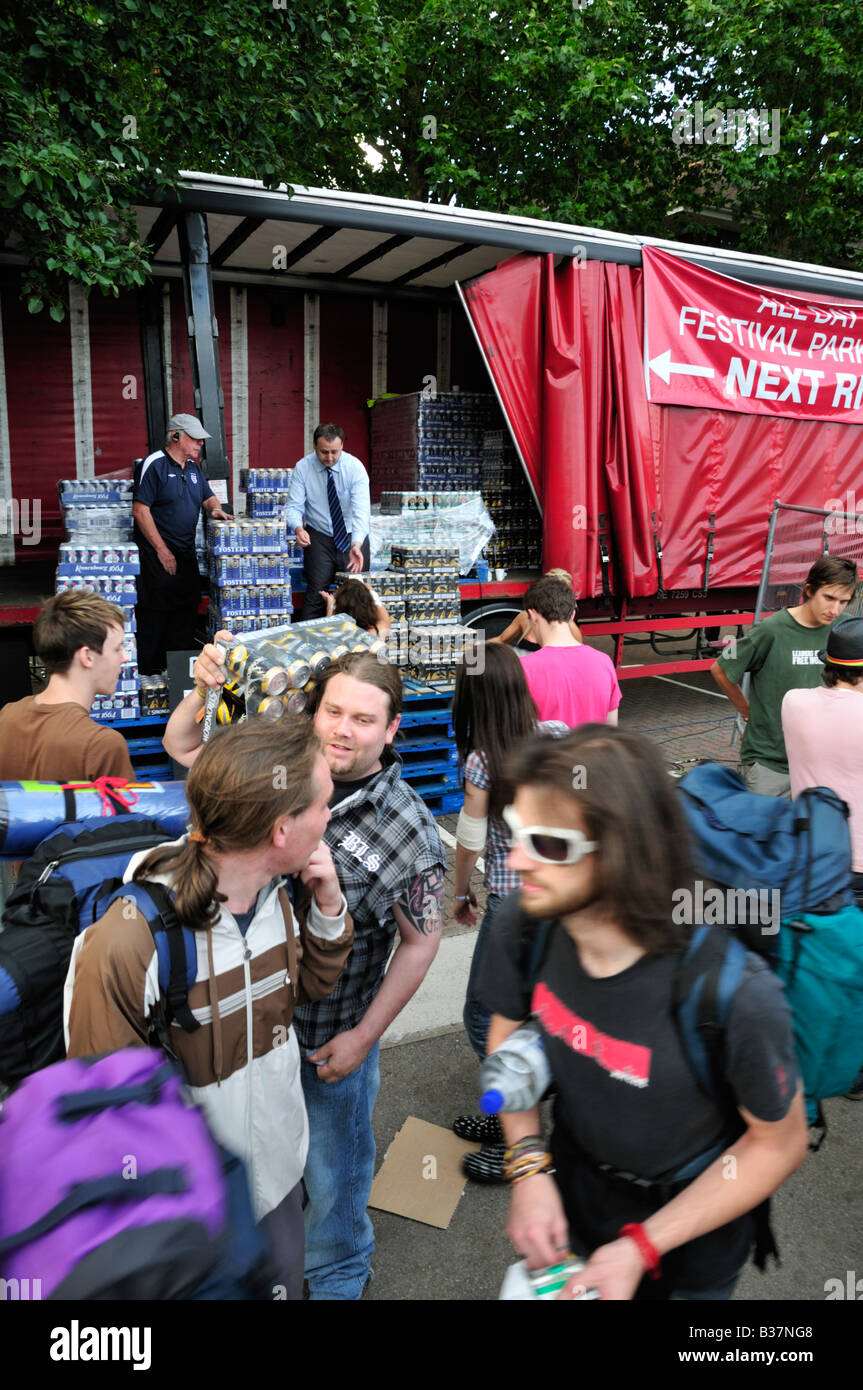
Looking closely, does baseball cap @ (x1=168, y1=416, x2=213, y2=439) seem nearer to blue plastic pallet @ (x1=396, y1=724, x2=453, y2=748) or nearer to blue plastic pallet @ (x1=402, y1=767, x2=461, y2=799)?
blue plastic pallet @ (x1=396, y1=724, x2=453, y2=748)

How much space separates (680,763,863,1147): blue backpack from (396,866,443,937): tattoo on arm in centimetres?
77

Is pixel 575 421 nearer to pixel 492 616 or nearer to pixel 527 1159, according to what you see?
pixel 492 616

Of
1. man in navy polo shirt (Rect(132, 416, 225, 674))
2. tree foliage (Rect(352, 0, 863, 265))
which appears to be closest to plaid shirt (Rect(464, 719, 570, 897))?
man in navy polo shirt (Rect(132, 416, 225, 674))

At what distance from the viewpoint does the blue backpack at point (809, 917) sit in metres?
1.88

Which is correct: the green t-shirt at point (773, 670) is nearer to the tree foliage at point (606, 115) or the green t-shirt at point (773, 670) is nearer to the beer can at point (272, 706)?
the beer can at point (272, 706)

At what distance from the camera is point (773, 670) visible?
14.9 feet

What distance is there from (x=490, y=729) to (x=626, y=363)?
6107mm

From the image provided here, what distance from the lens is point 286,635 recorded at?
3549 millimetres

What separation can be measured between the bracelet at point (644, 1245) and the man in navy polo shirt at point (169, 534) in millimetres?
6393

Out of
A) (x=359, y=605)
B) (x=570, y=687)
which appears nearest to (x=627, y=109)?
(x=359, y=605)

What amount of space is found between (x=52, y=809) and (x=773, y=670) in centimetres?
348

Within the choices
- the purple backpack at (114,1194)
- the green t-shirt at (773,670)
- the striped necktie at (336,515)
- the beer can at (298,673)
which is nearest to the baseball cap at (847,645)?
the green t-shirt at (773,670)

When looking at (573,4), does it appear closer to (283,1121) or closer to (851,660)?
(851,660)

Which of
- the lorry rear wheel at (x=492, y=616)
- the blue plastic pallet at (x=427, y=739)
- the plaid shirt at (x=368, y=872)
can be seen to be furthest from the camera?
the lorry rear wheel at (x=492, y=616)
